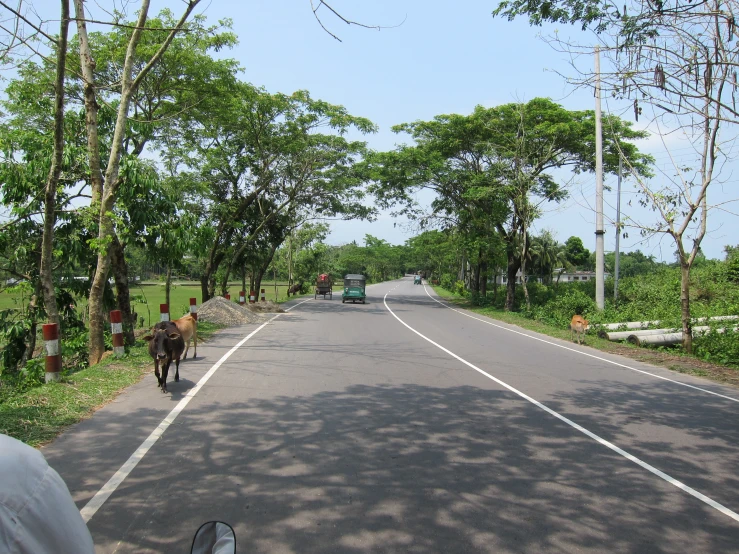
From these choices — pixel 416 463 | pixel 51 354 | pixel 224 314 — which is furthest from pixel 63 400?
pixel 224 314

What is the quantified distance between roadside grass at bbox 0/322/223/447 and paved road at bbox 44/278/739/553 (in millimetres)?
262

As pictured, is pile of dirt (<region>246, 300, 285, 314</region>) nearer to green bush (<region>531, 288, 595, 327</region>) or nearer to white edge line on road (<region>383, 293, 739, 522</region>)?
green bush (<region>531, 288, 595, 327</region>)

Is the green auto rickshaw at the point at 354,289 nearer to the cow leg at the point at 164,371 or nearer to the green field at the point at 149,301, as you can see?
the green field at the point at 149,301

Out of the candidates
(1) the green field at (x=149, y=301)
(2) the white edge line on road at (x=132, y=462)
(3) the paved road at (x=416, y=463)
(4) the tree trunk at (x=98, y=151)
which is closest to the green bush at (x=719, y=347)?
(3) the paved road at (x=416, y=463)

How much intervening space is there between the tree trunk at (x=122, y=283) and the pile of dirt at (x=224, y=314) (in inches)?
217

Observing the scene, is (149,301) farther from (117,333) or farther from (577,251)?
(577,251)

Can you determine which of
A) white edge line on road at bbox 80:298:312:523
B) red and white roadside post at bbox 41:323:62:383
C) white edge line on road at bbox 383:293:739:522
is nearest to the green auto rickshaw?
white edge line on road at bbox 383:293:739:522

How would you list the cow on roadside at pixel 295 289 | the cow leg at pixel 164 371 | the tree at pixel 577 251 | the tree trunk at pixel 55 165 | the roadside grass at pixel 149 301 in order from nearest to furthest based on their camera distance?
the cow leg at pixel 164 371, the tree trunk at pixel 55 165, the roadside grass at pixel 149 301, the cow on roadside at pixel 295 289, the tree at pixel 577 251

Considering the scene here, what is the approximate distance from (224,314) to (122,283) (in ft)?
22.6

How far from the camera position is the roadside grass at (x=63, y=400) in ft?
18.3

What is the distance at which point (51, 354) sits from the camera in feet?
25.6

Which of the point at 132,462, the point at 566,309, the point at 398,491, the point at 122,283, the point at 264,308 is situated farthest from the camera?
the point at 264,308

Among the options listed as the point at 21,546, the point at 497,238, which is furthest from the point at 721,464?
the point at 497,238

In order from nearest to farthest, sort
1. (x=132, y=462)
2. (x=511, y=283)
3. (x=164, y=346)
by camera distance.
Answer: (x=132, y=462)
(x=164, y=346)
(x=511, y=283)
